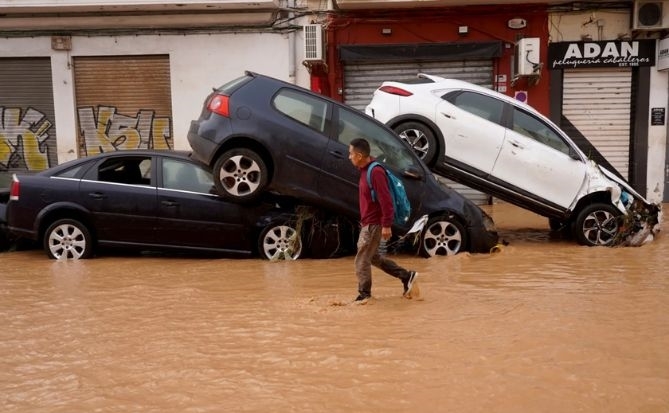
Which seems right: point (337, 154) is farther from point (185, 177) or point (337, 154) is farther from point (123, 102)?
point (123, 102)

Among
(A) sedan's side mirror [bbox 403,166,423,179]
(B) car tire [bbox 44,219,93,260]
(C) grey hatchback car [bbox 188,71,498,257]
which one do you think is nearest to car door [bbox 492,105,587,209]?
(C) grey hatchback car [bbox 188,71,498,257]

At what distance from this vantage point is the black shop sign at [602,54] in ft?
43.2

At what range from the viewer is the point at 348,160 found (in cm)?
745

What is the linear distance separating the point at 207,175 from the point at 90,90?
7526 millimetres

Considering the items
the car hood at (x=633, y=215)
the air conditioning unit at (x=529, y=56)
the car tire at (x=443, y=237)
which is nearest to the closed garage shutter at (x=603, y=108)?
the air conditioning unit at (x=529, y=56)

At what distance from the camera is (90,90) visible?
13.8 meters

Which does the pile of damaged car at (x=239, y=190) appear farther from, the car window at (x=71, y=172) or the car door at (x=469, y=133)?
the car door at (x=469, y=133)

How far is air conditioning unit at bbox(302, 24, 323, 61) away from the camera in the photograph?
12773 millimetres

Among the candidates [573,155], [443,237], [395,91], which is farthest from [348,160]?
[573,155]

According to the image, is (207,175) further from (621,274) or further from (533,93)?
(533,93)

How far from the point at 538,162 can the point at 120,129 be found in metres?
9.39

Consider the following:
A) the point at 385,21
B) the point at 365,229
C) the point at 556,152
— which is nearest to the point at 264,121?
the point at 365,229

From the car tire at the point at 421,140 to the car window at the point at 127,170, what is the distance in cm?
318

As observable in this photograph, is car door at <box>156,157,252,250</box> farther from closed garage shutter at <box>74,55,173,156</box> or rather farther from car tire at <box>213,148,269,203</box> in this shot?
closed garage shutter at <box>74,55,173,156</box>
